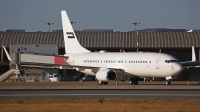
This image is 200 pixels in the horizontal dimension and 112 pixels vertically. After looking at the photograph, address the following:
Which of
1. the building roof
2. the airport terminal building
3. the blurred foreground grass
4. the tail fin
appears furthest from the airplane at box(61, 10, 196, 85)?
the building roof

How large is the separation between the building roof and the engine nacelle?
39.2 m

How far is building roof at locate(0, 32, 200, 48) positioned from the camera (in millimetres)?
106375

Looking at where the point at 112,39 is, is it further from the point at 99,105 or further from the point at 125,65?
the point at 99,105

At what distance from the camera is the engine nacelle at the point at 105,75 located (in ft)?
217

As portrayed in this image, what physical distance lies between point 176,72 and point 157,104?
29.3m

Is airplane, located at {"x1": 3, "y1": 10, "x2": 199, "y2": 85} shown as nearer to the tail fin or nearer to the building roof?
the tail fin

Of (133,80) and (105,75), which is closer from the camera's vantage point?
(105,75)

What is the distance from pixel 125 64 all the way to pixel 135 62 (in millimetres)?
1791

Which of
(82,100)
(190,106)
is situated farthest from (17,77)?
(190,106)

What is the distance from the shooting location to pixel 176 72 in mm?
63781

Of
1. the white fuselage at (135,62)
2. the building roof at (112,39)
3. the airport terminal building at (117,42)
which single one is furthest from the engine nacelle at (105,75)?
the building roof at (112,39)

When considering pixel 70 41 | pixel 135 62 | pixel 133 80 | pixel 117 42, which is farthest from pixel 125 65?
pixel 117 42

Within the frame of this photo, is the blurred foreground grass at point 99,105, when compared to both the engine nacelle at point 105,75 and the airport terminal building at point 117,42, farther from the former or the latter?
the airport terminal building at point 117,42

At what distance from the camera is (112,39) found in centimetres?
10950
